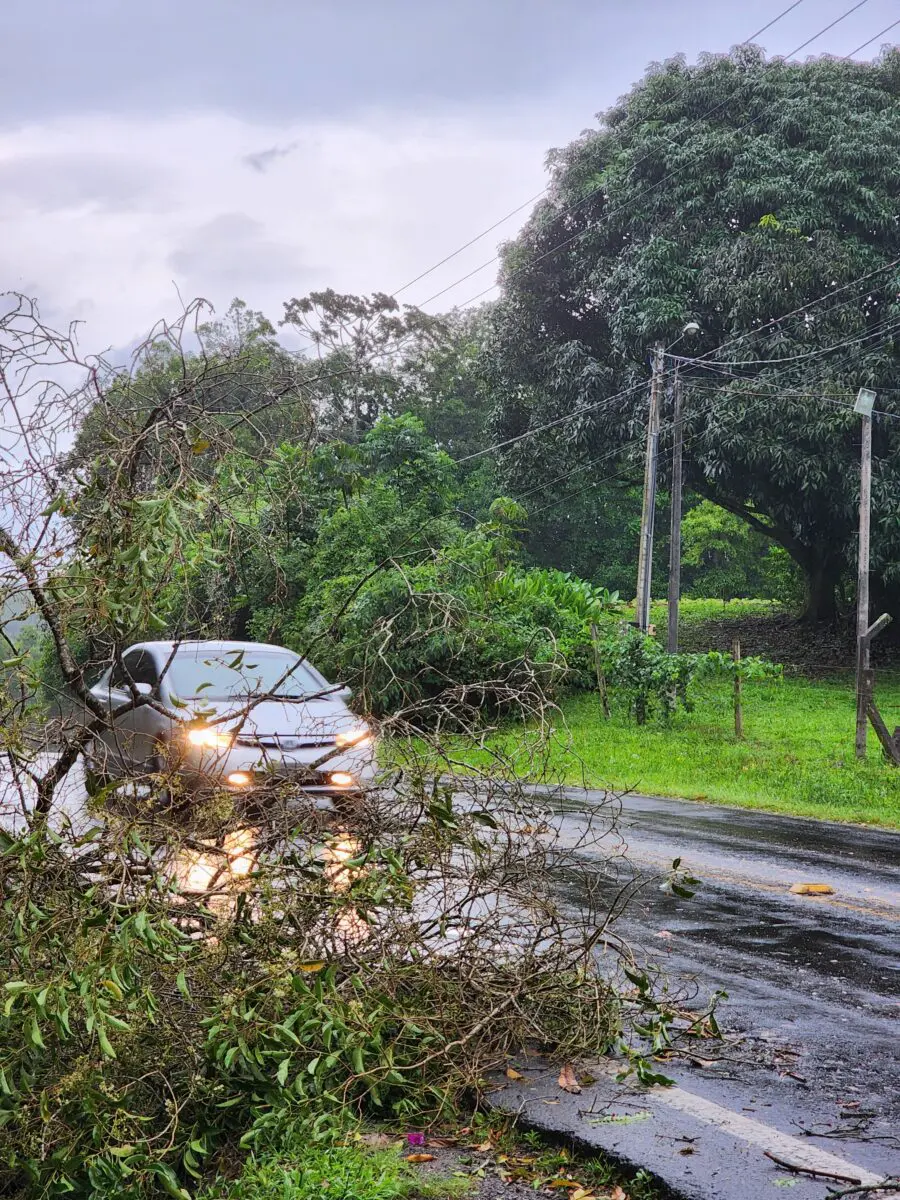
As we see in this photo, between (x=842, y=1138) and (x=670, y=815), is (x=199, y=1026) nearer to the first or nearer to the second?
(x=842, y=1138)

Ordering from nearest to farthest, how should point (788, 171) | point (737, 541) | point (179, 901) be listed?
point (179, 901)
point (788, 171)
point (737, 541)

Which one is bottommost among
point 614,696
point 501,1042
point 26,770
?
point 614,696

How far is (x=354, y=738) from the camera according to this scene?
17.6 ft

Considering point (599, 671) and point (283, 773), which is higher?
point (283, 773)

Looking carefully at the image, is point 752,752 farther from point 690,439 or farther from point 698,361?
point 690,439

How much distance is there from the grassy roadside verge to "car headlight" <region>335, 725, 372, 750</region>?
3.92m

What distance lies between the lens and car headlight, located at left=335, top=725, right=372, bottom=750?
5.31m

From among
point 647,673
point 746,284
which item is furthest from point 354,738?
point 746,284

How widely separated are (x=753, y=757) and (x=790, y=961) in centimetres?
1167

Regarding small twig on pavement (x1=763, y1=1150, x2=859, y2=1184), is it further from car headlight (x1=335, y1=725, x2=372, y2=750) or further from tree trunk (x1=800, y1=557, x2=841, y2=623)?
tree trunk (x1=800, y1=557, x2=841, y2=623)

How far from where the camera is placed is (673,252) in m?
29.4

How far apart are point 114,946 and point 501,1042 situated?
1739 millimetres

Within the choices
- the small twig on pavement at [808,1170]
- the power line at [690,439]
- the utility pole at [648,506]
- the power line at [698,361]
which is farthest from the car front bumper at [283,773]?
the power line at [690,439]

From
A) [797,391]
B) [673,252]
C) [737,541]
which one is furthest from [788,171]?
[737,541]
